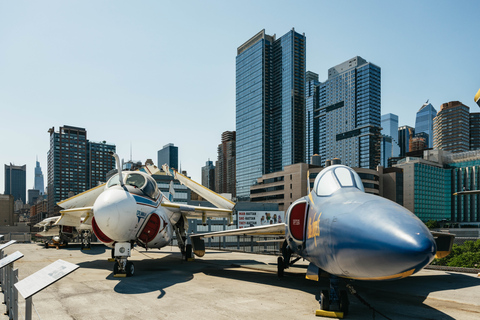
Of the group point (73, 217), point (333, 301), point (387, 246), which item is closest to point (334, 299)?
point (333, 301)

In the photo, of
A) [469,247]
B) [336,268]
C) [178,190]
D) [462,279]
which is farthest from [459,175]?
[336,268]

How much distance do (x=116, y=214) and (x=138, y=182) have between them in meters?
2.31

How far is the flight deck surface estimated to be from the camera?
27.1 ft

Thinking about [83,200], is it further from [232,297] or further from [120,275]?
[232,297]

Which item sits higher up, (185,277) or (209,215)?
(209,215)

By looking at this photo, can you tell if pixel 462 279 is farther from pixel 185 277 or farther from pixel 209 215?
pixel 209 215

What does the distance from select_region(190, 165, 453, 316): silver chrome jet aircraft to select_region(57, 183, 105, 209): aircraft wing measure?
12115mm

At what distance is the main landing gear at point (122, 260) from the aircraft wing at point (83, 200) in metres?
A: 5.42

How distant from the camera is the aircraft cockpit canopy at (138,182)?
1425 cm

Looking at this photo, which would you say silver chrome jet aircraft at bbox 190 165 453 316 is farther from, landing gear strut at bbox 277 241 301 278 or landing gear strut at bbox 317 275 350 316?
landing gear strut at bbox 277 241 301 278

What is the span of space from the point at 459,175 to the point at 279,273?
6866 inches

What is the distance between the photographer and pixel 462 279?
13883mm

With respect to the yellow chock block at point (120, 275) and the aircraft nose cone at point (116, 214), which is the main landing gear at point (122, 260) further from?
the aircraft nose cone at point (116, 214)

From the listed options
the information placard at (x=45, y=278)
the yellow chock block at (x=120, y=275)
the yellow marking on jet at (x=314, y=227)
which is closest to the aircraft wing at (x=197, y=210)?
the yellow chock block at (x=120, y=275)
